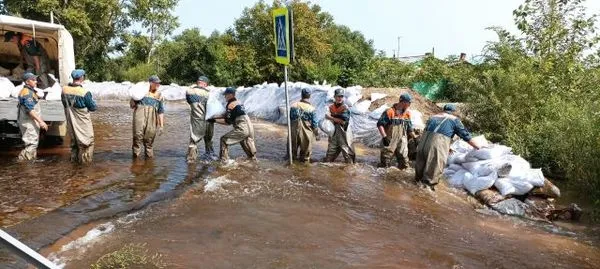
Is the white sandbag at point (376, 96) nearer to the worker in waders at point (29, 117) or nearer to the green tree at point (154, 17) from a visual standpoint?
the worker in waders at point (29, 117)

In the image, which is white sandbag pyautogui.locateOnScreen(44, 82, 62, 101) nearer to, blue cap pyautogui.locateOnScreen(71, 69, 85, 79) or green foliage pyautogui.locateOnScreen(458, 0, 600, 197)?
blue cap pyautogui.locateOnScreen(71, 69, 85, 79)

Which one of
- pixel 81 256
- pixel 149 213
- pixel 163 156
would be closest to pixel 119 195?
pixel 149 213

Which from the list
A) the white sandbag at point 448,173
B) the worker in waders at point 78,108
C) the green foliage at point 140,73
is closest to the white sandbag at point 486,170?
the white sandbag at point 448,173

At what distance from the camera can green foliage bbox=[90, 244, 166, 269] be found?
3168 millimetres

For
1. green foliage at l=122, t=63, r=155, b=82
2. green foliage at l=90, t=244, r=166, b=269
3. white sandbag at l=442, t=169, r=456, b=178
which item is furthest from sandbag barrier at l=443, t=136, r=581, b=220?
green foliage at l=122, t=63, r=155, b=82

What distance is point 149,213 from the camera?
4594mm

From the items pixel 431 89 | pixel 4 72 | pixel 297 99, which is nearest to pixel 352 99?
pixel 297 99

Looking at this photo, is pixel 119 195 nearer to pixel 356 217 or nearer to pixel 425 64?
pixel 356 217

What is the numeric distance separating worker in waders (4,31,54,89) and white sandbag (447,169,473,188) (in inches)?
271

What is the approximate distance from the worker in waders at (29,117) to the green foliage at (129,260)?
154 inches

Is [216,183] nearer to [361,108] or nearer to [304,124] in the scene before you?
[304,124]

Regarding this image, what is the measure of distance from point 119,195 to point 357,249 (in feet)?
9.00

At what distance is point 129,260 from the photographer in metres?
3.22

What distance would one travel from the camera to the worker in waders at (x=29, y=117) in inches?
251
